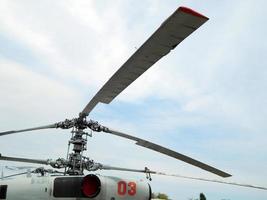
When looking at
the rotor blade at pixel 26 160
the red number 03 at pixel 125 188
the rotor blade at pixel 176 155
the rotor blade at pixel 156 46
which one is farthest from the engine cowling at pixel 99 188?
the rotor blade at pixel 26 160

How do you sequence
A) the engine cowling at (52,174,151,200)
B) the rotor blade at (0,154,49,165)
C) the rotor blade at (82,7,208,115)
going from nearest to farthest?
the rotor blade at (82,7,208,115) → the engine cowling at (52,174,151,200) → the rotor blade at (0,154,49,165)

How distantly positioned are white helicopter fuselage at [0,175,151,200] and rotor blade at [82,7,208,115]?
82.4 inches

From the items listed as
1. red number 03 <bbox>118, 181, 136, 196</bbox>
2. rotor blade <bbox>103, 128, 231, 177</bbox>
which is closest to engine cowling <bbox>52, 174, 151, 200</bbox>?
red number 03 <bbox>118, 181, 136, 196</bbox>

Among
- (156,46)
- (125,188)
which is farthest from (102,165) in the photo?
(156,46)

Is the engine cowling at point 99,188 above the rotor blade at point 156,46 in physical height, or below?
below

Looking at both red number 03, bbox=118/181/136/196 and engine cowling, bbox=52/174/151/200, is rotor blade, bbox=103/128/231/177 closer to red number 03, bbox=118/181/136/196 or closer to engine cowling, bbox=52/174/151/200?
engine cowling, bbox=52/174/151/200

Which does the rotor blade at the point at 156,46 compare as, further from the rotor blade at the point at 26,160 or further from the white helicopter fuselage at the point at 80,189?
the rotor blade at the point at 26,160

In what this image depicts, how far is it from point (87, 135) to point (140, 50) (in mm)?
4809

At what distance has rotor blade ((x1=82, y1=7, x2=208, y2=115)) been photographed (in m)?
5.78

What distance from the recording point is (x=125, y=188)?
8.46 metres

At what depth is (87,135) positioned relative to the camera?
36.6ft

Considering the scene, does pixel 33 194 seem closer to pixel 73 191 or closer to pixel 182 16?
pixel 73 191

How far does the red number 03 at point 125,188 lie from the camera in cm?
841

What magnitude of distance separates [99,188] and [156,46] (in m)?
3.33
